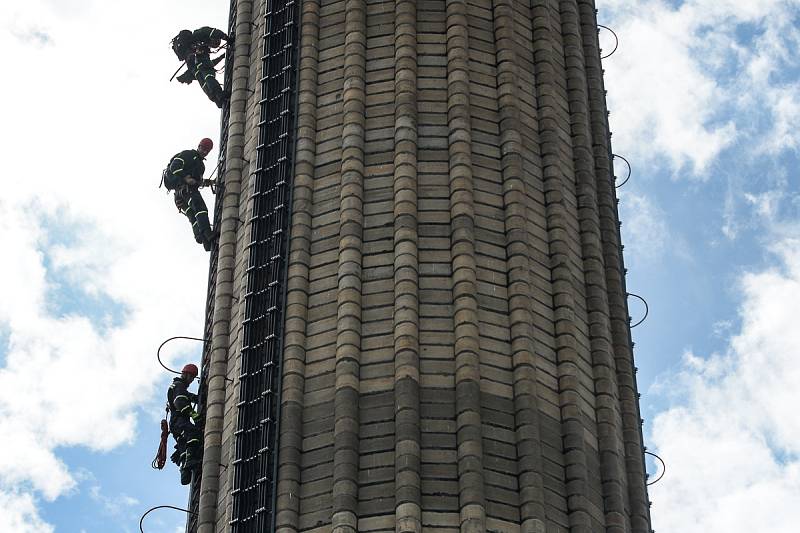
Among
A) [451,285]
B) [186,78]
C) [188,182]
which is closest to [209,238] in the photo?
[188,182]

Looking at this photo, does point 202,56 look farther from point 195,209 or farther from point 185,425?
point 185,425

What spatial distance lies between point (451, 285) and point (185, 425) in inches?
276

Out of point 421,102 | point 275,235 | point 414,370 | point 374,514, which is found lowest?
point 374,514

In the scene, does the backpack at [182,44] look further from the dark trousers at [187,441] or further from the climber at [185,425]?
the dark trousers at [187,441]

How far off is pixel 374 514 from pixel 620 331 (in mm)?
Answer: 9188

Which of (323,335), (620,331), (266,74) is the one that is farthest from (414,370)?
(266,74)

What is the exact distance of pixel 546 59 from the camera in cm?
6000

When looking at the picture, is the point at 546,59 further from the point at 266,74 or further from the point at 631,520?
the point at 631,520

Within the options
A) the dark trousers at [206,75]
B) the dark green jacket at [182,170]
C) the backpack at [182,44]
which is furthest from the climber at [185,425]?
the backpack at [182,44]

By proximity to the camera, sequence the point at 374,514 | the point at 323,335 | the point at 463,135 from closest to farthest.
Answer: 1. the point at 374,514
2. the point at 323,335
3. the point at 463,135

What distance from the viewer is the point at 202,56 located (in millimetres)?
64250

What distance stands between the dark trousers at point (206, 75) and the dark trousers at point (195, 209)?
9.30 feet

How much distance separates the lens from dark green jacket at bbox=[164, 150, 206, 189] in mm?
61812

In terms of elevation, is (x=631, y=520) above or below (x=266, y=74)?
below
